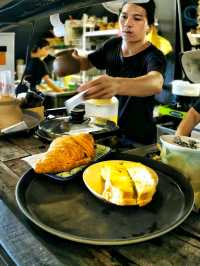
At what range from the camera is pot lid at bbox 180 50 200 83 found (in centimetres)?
121

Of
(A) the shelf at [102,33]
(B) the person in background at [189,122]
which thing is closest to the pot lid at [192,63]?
(B) the person in background at [189,122]

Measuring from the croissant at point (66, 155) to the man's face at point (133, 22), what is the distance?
108 centimetres

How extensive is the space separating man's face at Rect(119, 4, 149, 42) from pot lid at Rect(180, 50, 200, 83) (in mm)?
708

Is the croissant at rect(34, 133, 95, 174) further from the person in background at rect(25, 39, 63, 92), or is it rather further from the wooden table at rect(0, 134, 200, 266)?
the person in background at rect(25, 39, 63, 92)

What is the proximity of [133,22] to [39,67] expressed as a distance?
285 cm

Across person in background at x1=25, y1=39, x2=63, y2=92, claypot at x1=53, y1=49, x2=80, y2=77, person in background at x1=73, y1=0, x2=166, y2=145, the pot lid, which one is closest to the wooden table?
the pot lid

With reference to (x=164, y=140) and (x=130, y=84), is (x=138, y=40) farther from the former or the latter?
(x=164, y=140)

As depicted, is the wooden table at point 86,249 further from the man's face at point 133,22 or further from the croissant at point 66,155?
the man's face at point 133,22

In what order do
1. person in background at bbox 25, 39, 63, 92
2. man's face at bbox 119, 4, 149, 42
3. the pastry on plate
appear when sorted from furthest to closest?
person in background at bbox 25, 39, 63, 92, man's face at bbox 119, 4, 149, 42, the pastry on plate

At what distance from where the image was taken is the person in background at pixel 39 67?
172 inches

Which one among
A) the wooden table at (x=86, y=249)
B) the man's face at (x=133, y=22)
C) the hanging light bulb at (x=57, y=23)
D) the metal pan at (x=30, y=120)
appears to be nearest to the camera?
the wooden table at (x=86, y=249)

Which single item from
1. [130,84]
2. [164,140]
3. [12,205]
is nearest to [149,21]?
[130,84]

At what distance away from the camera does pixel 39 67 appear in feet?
14.6

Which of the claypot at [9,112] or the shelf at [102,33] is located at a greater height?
the shelf at [102,33]
